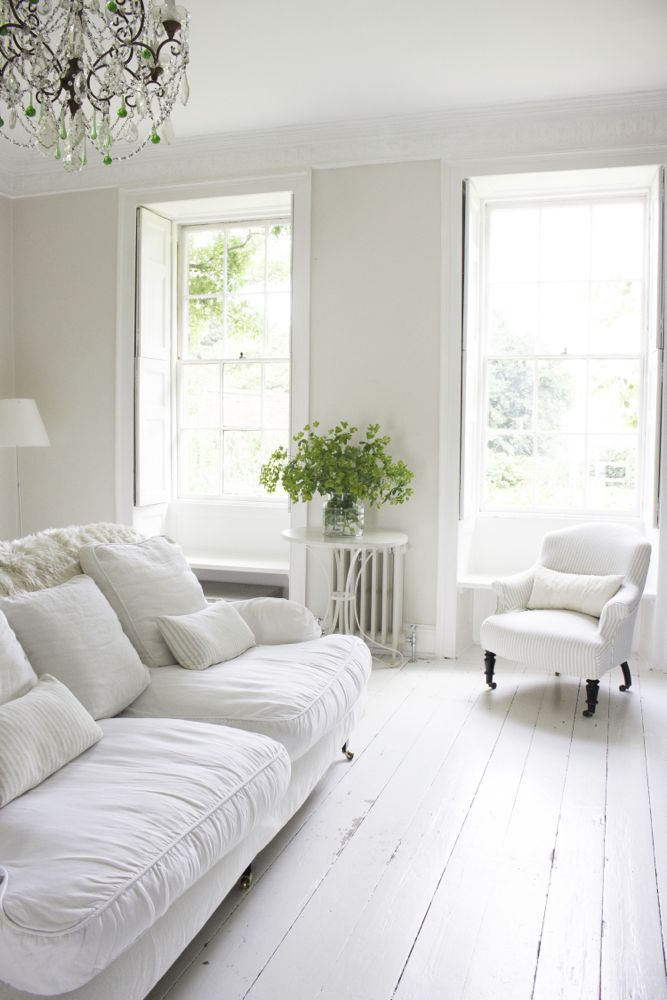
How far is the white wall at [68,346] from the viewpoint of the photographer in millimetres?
5480

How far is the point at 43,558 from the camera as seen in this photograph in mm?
2811

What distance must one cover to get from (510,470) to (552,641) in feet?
5.17

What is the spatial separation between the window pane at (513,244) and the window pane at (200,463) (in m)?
2.15

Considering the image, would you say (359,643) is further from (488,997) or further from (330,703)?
(488,997)

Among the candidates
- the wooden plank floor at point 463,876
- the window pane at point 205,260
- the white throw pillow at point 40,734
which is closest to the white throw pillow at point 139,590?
the white throw pillow at point 40,734

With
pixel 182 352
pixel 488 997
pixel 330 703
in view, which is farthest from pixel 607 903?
pixel 182 352

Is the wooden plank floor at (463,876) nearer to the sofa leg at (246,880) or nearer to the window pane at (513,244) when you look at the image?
the sofa leg at (246,880)

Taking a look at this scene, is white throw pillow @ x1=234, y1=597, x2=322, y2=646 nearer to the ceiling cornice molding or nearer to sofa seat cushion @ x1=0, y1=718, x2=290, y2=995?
sofa seat cushion @ x1=0, y1=718, x2=290, y2=995

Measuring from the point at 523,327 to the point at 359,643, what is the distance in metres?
2.70

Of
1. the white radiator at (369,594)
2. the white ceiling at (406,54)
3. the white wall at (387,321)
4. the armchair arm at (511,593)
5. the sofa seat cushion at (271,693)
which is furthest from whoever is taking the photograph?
the white wall at (387,321)

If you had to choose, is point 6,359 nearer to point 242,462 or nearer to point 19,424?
point 19,424

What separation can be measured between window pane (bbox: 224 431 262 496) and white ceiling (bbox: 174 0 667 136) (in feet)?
6.50

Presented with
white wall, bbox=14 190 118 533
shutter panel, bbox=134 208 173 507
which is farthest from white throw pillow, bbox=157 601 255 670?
white wall, bbox=14 190 118 533

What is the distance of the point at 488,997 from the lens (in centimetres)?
191
